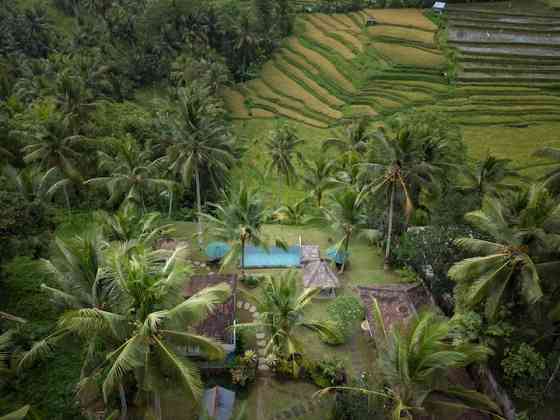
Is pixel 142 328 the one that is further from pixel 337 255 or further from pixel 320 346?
pixel 337 255

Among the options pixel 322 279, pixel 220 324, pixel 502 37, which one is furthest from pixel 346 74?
pixel 220 324

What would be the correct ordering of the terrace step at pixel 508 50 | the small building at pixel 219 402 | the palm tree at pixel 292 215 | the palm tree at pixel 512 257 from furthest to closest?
the terrace step at pixel 508 50 < the palm tree at pixel 292 215 < the small building at pixel 219 402 < the palm tree at pixel 512 257

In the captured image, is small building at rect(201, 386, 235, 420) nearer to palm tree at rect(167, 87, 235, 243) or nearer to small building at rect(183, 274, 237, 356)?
small building at rect(183, 274, 237, 356)

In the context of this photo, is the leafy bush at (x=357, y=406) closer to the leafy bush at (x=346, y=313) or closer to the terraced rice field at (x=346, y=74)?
the leafy bush at (x=346, y=313)

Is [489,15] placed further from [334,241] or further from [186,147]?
[186,147]

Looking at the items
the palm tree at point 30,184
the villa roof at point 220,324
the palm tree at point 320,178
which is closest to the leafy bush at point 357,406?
the villa roof at point 220,324

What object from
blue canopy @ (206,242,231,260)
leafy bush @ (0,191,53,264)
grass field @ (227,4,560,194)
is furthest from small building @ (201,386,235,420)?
grass field @ (227,4,560,194)
